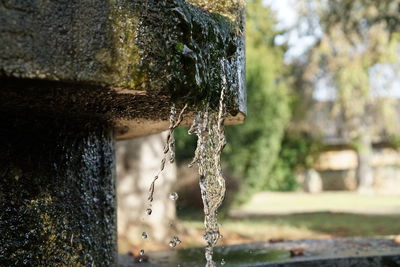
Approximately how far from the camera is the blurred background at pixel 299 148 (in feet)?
26.2

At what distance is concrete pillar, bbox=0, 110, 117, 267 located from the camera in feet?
6.05

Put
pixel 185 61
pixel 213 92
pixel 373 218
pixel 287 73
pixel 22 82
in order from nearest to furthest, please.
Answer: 1. pixel 22 82
2. pixel 185 61
3. pixel 213 92
4. pixel 373 218
5. pixel 287 73

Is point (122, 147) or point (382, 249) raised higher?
point (122, 147)

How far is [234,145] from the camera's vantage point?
44.7ft

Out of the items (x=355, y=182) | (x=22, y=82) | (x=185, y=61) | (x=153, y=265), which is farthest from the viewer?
(x=355, y=182)

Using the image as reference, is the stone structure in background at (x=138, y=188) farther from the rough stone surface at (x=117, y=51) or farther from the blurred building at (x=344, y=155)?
the blurred building at (x=344, y=155)

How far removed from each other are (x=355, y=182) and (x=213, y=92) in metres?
25.9

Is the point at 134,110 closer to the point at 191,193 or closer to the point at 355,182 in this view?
the point at 191,193

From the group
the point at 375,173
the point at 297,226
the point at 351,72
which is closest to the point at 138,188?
the point at 297,226

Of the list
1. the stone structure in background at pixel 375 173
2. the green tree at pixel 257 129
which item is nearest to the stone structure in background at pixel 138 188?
the green tree at pixel 257 129

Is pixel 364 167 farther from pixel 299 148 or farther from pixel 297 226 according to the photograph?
pixel 297 226

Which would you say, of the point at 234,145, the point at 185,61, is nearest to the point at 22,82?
the point at 185,61

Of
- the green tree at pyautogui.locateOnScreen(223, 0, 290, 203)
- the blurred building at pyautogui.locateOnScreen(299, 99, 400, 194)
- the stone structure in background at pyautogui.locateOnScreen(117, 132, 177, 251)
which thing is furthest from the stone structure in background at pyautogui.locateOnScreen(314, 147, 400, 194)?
the stone structure in background at pyautogui.locateOnScreen(117, 132, 177, 251)

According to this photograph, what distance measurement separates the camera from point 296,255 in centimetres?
308
